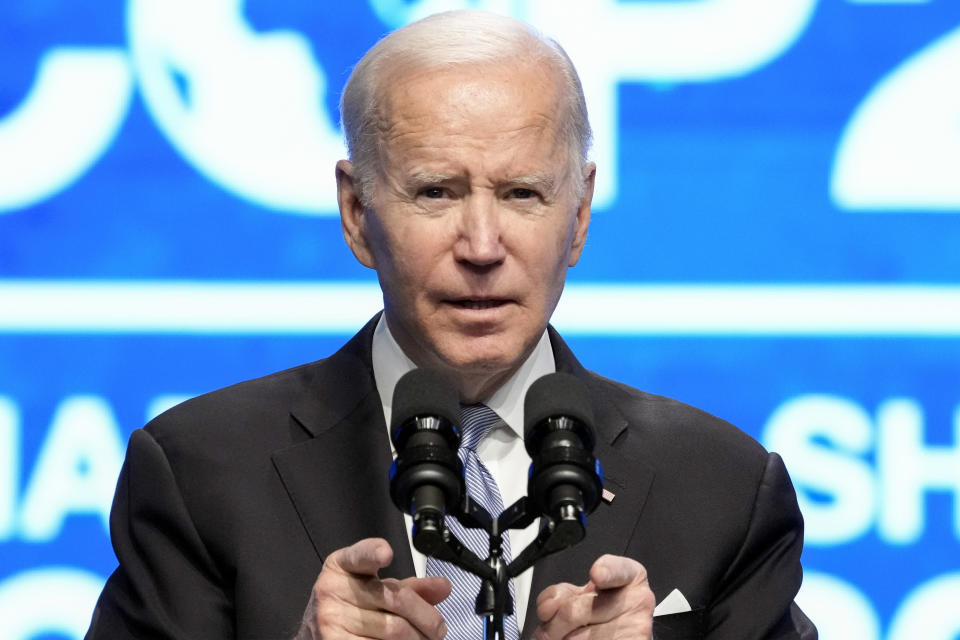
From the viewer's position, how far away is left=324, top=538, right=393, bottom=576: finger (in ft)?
5.74

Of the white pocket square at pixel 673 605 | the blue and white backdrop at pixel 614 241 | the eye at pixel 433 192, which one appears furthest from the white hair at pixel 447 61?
the blue and white backdrop at pixel 614 241

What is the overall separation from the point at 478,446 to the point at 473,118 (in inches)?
23.8

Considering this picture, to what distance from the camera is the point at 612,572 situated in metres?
1.82

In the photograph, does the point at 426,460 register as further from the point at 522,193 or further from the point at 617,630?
the point at 522,193

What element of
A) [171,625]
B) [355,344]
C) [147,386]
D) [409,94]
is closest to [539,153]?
[409,94]

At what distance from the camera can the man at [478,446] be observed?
2.26m

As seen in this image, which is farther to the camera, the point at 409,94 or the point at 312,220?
the point at 312,220

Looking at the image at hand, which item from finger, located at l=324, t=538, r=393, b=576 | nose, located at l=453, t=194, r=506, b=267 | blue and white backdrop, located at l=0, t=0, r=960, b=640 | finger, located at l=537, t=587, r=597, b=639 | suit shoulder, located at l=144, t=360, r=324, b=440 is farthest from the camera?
blue and white backdrop, located at l=0, t=0, r=960, b=640

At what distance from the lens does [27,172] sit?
3.55 metres

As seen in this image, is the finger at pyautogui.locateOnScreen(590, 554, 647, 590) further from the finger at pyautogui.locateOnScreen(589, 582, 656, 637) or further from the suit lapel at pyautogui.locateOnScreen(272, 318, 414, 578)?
the suit lapel at pyautogui.locateOnScreen(272, 318, 414, 578)

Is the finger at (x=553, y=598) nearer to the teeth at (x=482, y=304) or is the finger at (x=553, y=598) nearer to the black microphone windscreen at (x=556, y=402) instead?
the black microphone windscreen at (x=556, y=402)

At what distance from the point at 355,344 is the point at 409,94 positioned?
1.79 ft

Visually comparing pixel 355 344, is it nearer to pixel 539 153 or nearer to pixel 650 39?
pixel 539 153

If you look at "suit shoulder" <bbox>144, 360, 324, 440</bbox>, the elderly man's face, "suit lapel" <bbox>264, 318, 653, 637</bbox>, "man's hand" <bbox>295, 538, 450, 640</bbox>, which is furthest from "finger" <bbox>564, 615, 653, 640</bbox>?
"suit shoulder" <bbox>144, 360, 324, 440</bbox>
